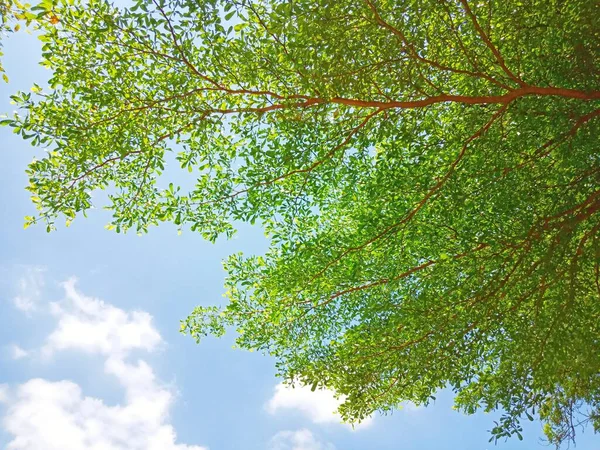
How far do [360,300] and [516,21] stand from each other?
4560 millimetres

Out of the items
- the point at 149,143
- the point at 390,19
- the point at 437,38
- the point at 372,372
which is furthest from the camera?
the point at 372,372

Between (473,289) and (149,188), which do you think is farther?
(149,188)

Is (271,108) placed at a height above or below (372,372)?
above

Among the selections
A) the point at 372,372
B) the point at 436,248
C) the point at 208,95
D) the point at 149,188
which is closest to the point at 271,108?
the point at 208,95

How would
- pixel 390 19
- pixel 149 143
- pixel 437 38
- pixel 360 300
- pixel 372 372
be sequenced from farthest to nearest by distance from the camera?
pixel 360 300 → pixel 372 372 → pixel 149 143 → pixel 437 38 → pixel 390 19

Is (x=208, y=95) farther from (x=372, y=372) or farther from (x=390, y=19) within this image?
(x=372, y=372)

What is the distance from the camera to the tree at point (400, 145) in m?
5.70

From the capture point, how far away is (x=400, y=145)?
6.61 meters

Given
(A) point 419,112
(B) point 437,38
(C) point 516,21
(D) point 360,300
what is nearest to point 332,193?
(D) point 360,300

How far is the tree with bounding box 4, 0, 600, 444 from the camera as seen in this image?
570 cm

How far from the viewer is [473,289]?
21.2ft

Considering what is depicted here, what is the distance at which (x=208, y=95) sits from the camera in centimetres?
653

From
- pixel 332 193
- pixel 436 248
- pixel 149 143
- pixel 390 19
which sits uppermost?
pixel 332 193

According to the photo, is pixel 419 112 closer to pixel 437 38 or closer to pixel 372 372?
pixel 437 38
